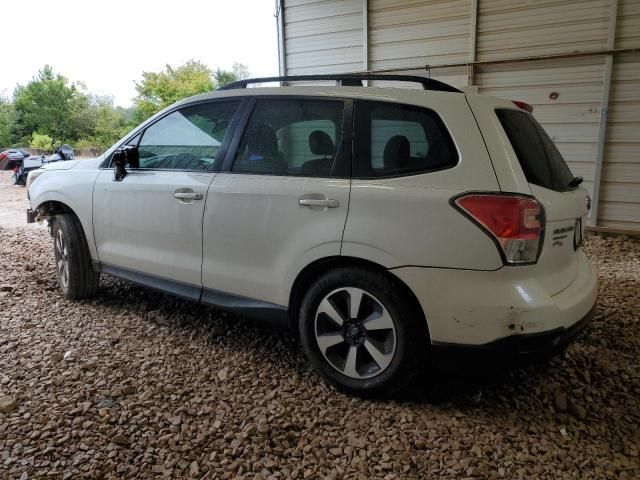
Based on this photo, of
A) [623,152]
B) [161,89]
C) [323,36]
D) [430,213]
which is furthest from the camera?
[161,89]

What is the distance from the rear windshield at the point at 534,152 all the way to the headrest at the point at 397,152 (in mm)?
486

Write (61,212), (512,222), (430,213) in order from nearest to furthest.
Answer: (512,222) < (430,213) < (61,212)

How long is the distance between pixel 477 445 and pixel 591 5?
6.67 metres

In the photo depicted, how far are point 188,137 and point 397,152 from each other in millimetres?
1616

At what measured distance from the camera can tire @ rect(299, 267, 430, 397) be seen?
2270mm

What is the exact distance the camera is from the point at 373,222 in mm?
2270

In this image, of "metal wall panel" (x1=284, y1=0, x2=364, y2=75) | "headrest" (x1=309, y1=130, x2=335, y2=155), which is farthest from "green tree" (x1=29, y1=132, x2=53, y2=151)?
"headrest" (x1=309, y1=130, x2=335, y2=155)

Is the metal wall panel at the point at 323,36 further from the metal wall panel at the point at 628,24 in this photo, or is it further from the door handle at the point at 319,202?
the door handle at the point at 319,202

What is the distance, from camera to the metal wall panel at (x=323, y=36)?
8203mm

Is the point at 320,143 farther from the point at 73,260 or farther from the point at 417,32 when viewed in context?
the point at 417,32

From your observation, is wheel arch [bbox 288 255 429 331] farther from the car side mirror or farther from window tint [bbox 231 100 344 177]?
the car side mirror

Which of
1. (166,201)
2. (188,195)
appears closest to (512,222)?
(188,195)

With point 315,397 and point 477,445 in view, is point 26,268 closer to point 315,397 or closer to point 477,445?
point 315,397

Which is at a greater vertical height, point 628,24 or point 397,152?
point 628,24
